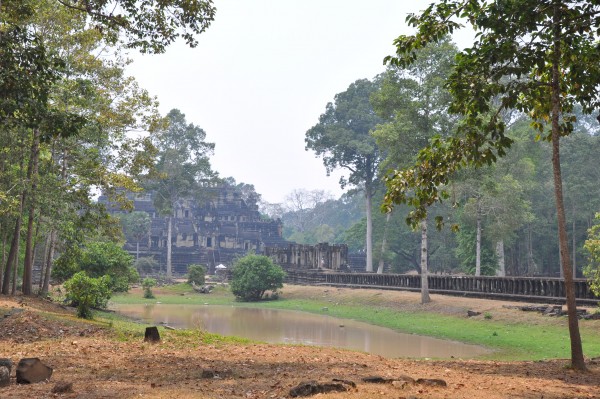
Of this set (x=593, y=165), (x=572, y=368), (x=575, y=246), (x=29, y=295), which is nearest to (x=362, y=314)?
(x=29, y=295)

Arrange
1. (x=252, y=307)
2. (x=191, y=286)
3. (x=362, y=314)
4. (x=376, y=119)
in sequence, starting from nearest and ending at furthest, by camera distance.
A: (x=362, y=314) < (x=252, y=307) < (x=191, y=286) < (x=376, y=119)

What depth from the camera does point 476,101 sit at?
1011 cm

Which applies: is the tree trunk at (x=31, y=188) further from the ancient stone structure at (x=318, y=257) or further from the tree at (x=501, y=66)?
the ancient stone structure at (x=318, y=257)

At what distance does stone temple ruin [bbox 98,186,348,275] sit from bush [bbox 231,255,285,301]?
1122 inches

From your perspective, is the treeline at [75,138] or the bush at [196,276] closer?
the treeline at [75,138]

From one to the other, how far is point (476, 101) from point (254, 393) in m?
6.08

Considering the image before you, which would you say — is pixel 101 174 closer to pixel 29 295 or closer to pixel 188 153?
pixel 29 295

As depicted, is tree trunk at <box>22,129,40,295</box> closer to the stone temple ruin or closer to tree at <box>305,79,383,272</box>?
tree at <box>305,79,383,272</box>

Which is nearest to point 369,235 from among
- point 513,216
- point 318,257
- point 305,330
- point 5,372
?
point 318,257

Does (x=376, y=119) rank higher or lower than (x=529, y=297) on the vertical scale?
higher

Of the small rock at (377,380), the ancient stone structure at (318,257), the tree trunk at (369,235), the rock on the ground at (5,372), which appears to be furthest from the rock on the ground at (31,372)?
the ancient stone structure at (318,257)

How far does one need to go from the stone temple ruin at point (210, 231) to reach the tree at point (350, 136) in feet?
58.7

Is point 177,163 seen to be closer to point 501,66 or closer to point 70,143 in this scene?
point 70,143

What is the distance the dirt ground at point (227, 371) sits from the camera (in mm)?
7824
